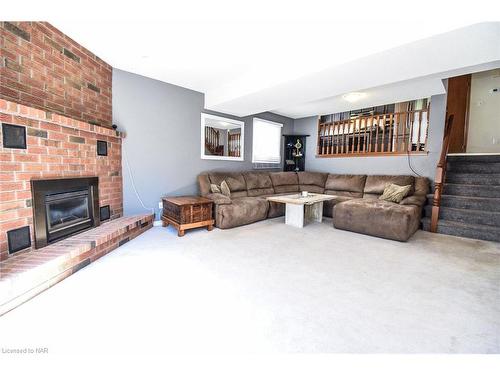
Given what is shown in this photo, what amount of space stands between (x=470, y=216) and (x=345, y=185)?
2087 mm

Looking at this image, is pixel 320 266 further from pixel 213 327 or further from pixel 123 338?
pixel 123 338

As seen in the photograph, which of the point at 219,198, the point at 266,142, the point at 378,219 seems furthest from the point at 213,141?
the point at 378,219

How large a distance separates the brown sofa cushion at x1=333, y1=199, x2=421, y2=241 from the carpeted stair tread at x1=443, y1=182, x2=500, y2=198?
31.8 inches

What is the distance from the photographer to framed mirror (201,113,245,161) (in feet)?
14.4

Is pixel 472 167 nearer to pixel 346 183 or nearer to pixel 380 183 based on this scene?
pixel 380 183

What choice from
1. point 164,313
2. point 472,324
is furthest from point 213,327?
point 472,324

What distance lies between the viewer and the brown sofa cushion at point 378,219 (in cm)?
312

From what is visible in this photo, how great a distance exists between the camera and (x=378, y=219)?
3.30 metres

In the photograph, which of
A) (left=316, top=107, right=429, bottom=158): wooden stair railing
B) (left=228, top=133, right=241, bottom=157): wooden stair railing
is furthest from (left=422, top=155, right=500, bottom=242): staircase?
(left=228, top=133, right=241, bottom=157): wooden stair railing

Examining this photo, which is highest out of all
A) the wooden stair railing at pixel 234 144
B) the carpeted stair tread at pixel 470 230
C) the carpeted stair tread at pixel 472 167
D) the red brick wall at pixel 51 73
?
the red brick wall at pixel 51 73

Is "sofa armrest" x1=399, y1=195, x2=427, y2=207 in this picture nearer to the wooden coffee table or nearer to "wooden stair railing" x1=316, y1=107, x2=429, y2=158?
"wooden stair railing" x1=316, y1=107, x2=429, y2=158

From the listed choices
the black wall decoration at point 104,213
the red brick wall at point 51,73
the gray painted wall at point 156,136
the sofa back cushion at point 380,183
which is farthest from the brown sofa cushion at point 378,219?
the red brick wall at point 51,73

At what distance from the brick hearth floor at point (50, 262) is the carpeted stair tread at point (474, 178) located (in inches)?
216

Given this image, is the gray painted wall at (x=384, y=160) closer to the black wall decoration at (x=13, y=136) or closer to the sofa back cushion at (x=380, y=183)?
the sofa back cushion at (x=380, y=183)
